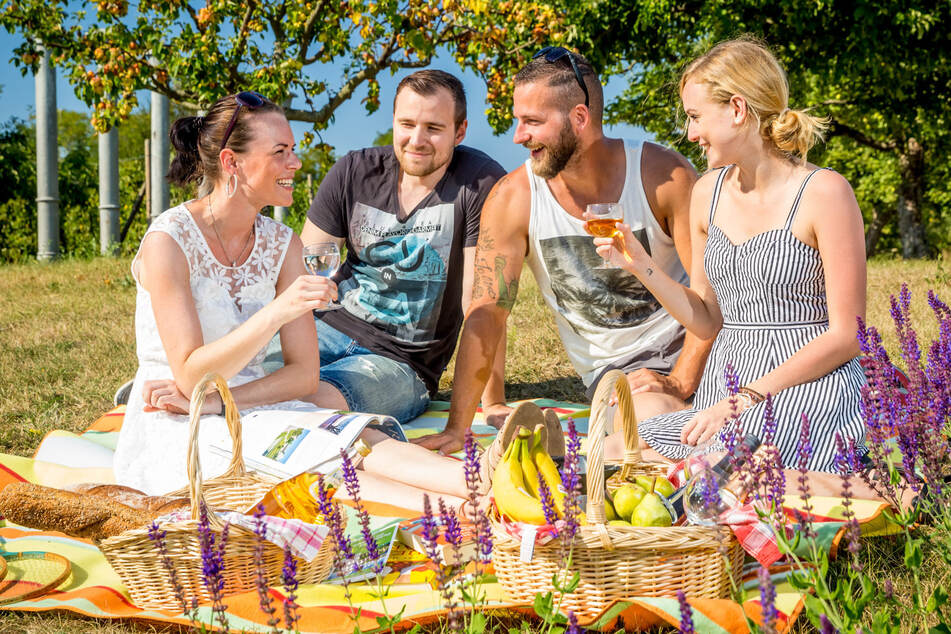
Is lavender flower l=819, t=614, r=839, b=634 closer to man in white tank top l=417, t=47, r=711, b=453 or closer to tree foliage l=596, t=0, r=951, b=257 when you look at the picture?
man in white tank top l=417, t=47, r=711, b=453

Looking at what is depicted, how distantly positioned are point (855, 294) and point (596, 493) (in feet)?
5.13

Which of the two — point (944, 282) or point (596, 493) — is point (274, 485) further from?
point (944, 282)

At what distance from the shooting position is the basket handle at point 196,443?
239 centimetres

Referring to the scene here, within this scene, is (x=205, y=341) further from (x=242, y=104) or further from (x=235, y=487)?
(x=242, y=104)

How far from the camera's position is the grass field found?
498cm

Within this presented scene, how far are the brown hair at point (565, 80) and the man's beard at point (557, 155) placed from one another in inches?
5.0

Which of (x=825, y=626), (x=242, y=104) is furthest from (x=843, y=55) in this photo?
(x=825, y=626)

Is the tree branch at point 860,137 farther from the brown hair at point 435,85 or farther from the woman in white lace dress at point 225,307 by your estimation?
the woman in white lace dress at point 225,307

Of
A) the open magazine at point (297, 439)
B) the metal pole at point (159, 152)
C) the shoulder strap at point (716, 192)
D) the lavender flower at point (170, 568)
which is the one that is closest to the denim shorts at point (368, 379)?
the open magazine at point (297, 439)

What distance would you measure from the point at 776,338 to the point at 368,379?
2.05 m

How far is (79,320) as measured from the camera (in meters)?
8.23

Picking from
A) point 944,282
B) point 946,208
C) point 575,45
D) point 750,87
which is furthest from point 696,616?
point 946,208

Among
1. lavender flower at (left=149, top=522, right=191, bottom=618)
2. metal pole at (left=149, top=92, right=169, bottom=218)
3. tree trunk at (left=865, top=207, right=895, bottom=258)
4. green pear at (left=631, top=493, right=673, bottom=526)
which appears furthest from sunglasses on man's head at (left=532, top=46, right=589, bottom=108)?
tree trunk at (left=865, top=207, right=895, bottom=258)

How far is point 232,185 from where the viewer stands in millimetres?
3689
